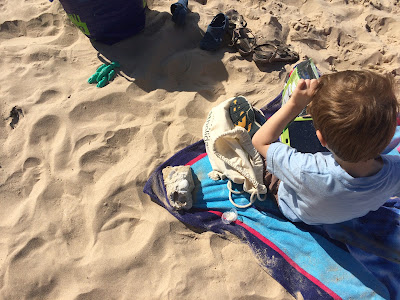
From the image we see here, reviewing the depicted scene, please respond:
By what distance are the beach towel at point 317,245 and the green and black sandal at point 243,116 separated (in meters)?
0.43

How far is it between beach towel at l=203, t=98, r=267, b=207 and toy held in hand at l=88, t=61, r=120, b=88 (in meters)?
1.12

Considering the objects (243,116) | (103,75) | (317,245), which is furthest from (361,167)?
(103,75)

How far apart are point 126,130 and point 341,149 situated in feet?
5.53

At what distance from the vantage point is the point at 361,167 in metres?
1.33

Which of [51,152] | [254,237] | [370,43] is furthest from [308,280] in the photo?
[370,43]

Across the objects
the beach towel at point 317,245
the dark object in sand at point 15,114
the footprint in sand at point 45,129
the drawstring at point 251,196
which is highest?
the dark object in sand at point 15,114

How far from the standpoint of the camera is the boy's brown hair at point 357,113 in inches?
44.6

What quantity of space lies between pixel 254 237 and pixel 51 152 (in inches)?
61.9

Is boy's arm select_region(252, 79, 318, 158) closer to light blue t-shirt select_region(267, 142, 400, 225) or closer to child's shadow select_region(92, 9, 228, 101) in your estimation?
light blue t-shirt select_region(267, 142, 400, 225)

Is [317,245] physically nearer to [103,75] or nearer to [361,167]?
[361,167]

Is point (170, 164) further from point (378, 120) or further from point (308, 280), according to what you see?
point (378, 120)

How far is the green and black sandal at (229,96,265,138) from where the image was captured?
2.26 metres

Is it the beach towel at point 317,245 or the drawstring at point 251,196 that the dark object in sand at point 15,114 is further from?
the drawstring at point 251,196

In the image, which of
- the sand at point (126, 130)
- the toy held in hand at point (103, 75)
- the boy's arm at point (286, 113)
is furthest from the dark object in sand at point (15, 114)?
the boy's arm at point (286, 113)
